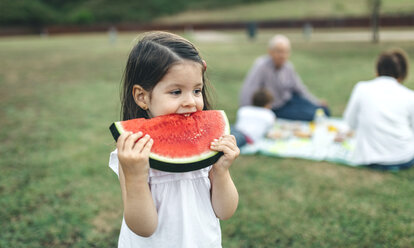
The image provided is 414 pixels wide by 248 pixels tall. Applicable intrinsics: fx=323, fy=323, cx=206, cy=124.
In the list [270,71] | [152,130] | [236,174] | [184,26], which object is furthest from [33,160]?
[184,26]

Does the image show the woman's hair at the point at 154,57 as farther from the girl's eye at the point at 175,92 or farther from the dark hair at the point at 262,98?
the dark hair at the point at 262,98

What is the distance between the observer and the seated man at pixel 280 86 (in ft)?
23.5

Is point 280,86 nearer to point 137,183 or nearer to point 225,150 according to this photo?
point 225,150

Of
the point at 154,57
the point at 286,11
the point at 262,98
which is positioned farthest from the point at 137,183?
the point at 286,11

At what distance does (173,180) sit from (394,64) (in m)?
4.10

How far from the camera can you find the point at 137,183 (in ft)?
5.04

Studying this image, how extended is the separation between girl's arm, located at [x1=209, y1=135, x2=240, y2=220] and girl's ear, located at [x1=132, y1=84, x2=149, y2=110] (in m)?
0.46

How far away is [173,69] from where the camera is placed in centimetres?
166

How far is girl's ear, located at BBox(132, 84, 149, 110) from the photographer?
1.78 m

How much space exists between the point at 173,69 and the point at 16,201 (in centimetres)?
320

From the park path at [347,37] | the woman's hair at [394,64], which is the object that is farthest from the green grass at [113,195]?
the park path at [347,37]

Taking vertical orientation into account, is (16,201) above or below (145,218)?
below

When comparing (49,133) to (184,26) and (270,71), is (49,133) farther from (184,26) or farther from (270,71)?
(184,26)

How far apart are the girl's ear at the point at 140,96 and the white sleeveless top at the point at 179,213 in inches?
14.6
